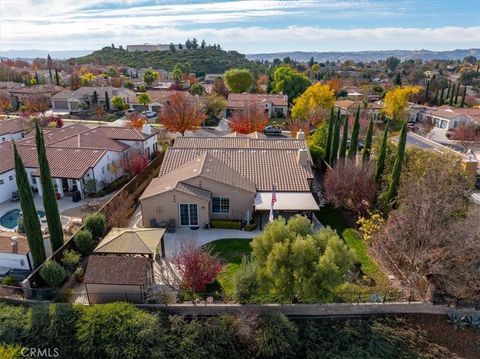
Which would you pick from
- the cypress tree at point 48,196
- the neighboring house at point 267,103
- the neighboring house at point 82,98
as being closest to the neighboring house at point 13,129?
the neighboring house at point 82,98

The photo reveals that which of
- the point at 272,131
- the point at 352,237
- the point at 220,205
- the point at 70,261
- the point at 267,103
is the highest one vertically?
the point at 267,103

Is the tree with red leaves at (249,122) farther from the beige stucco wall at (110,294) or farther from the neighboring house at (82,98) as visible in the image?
the neighboring house at (82,98)

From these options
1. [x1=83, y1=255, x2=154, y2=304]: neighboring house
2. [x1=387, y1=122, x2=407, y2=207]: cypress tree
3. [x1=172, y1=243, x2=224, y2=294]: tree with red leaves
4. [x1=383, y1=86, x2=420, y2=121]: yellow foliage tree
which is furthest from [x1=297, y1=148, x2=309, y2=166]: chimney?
[x1=383, y1=86, x2=420, y2=121]: yellow foliage tree

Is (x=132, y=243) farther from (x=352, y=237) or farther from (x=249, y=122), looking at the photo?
(x=249, y=122)

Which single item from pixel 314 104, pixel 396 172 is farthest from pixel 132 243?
pixel 314 104

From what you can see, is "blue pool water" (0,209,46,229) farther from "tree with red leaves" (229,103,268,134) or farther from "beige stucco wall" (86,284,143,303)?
"tree with red leaves" (229,103,268,134)

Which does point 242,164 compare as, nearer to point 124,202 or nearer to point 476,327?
point 124,202
